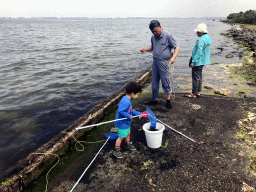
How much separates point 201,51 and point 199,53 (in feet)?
Answer: 0.28

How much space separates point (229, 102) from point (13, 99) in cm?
890

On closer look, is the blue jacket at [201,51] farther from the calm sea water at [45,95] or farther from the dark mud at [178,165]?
the calm sea water at [45,95]

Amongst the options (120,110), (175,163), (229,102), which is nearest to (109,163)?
(120,110)

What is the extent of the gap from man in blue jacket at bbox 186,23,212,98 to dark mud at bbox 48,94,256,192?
5.44 feet

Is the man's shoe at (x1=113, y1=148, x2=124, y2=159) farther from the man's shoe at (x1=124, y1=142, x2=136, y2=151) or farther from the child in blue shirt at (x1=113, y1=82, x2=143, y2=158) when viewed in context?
the man's shoe at (x1=124, y1=142, x2=136, y2=151)

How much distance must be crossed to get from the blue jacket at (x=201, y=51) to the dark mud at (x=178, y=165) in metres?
1.99

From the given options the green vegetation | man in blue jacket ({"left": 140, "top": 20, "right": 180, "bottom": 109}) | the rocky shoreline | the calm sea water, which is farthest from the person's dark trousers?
the green vegetation

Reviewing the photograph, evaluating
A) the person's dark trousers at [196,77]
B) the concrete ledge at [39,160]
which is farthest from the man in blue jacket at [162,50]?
the concrete ledge at [39,160]

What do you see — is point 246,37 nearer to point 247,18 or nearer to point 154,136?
point 154,136

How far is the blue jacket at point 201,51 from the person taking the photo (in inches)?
207

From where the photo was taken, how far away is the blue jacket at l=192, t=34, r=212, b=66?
17.3ft

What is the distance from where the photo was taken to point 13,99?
7617mm

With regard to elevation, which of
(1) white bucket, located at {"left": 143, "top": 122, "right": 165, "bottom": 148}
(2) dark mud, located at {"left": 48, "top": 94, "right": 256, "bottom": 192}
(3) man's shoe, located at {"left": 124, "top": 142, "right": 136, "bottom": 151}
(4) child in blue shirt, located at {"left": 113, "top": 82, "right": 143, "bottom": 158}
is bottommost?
(2) dark mud, located at {"left": 48, "top": 94, "right": 256, "bottom": 192}

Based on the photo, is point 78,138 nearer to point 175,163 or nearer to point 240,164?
point 175,163
